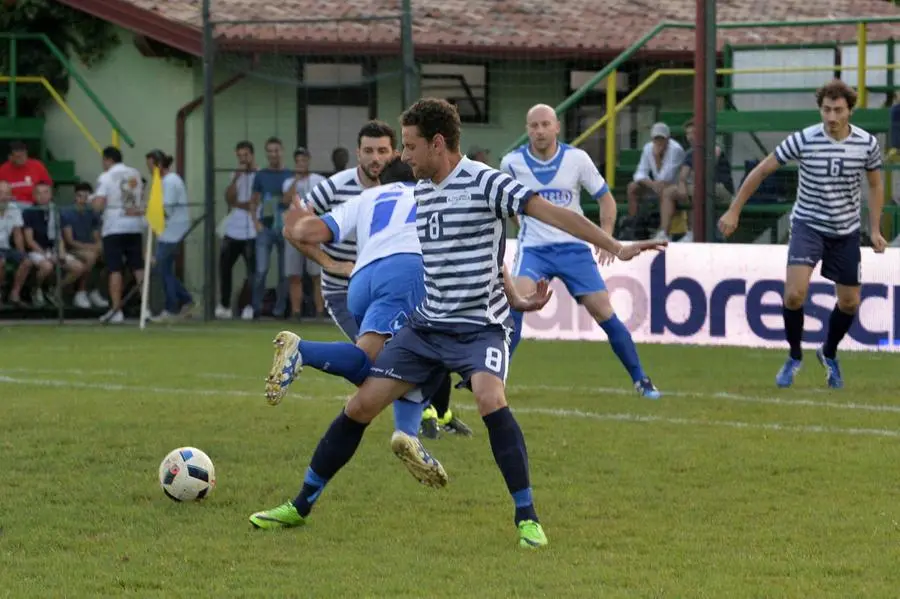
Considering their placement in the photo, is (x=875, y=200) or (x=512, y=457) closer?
(x=512, y=457)

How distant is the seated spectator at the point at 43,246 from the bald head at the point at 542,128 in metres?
10.5

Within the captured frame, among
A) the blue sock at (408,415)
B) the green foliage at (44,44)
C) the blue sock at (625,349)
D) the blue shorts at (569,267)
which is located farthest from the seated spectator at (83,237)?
the blue sock at (408,415)

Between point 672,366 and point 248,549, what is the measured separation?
27.9ft

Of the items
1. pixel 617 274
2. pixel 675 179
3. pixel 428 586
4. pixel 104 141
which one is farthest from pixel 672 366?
pixel 104 141

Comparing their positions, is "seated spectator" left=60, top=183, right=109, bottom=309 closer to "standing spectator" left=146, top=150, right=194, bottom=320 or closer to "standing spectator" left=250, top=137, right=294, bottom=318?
"standing spectator" left=146, top=150, right=194, bottom=320

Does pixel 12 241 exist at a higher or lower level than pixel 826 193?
lower

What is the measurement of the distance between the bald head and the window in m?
11.3

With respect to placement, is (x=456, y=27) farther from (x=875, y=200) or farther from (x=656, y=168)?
(x=875, y=200)

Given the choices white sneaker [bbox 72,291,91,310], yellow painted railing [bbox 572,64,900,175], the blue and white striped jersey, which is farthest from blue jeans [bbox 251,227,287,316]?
the blue and white striped jersey

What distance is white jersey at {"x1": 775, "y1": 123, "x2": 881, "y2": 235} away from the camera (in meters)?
12.6

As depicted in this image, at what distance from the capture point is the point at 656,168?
66.6ft

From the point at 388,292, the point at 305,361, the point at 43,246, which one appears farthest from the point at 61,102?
the point at 305,361

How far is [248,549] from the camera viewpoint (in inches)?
277

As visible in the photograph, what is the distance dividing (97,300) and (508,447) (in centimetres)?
1625
